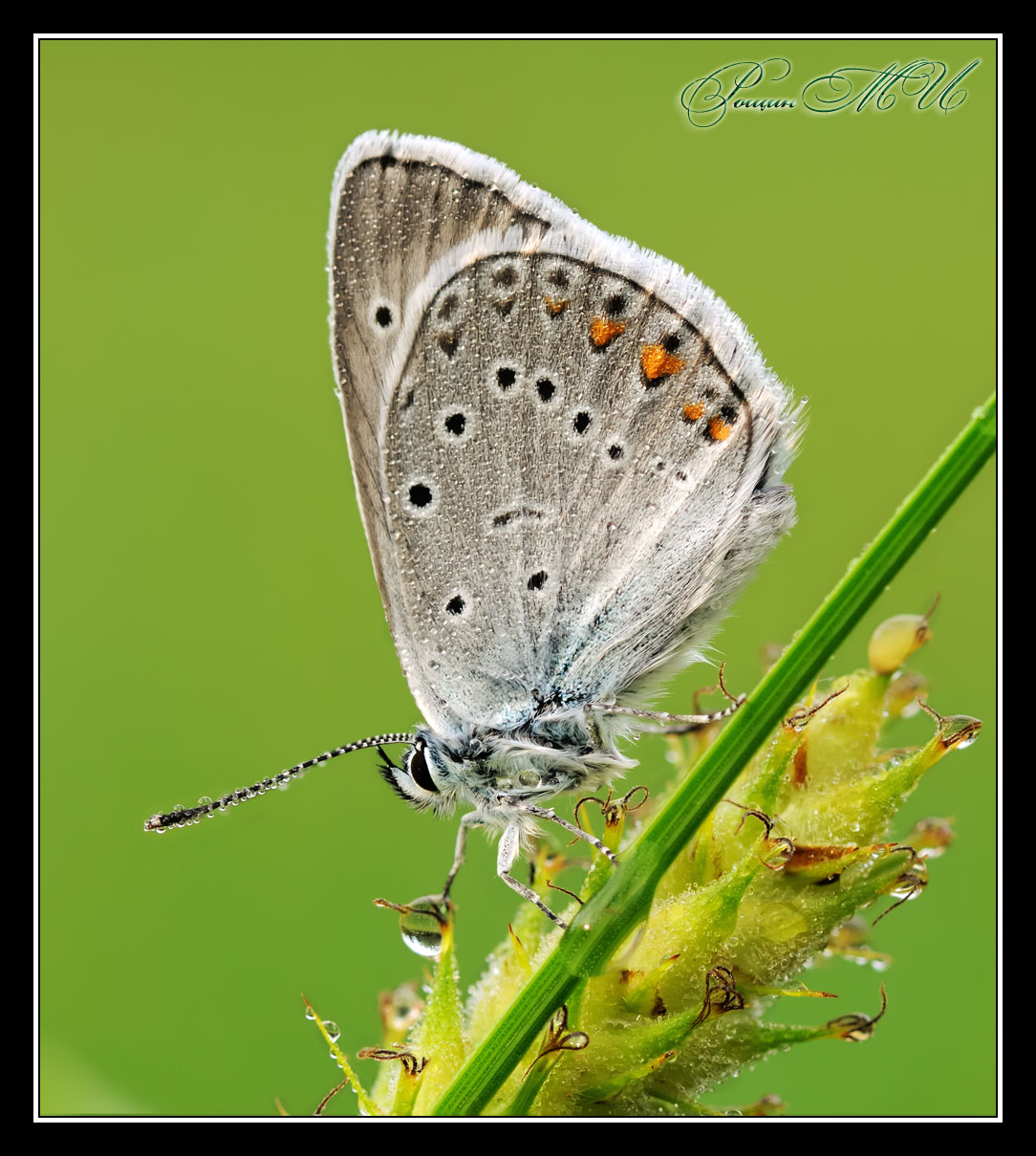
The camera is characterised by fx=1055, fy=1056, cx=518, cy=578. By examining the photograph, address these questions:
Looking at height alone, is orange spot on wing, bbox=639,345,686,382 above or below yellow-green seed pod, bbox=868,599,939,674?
above

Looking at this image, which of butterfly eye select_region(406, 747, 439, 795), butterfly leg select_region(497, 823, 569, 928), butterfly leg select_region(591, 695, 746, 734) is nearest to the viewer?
butterfly leg select_region(591, 695, 746, 734)

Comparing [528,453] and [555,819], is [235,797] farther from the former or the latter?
[528,453]

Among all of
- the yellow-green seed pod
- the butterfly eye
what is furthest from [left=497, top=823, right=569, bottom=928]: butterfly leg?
the yellow-green seed pod

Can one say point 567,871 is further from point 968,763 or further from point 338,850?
point 968,763

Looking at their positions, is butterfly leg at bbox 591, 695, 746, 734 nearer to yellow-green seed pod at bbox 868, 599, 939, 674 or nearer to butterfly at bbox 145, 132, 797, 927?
butterfly at bbox 145, 132, 797, 927

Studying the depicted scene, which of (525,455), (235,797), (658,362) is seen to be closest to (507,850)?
(235,797)

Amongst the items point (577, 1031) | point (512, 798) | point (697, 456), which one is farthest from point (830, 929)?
point (697, 456)
